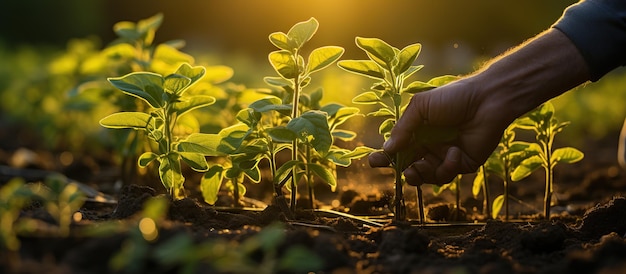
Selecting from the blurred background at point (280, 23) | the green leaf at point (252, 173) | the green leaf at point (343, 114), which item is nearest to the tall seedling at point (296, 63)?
the green leaf at point (252, 173)

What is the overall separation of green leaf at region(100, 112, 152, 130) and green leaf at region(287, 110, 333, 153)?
2.12 ft

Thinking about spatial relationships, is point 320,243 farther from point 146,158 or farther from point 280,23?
point 280,23

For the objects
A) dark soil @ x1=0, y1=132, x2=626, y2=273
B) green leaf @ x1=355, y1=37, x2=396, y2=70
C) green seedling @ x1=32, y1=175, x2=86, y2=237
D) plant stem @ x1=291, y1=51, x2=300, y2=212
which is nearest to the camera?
dark soil @ x1=0, y1=132, x2=626, y2=273

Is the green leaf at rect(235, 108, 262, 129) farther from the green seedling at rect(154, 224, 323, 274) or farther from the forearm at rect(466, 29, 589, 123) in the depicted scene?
the green seedling at rect(154, 224, 323, 274)

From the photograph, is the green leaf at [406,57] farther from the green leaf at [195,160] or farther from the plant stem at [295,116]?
the green leaf at [195,160]

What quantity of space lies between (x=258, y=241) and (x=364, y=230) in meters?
1.22

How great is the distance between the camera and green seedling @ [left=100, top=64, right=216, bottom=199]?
9.46 ft

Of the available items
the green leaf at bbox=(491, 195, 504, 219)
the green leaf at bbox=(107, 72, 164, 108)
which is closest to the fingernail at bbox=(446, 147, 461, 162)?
the green leaf at bbox=(491, 195, 504, 219)

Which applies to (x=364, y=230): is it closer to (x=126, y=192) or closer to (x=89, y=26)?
(x=126, y=192)

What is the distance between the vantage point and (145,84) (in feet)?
9.51

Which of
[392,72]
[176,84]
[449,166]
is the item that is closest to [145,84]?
[176,84]

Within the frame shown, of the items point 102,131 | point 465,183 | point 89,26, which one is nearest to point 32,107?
point 102,131

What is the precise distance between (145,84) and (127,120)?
171 mm

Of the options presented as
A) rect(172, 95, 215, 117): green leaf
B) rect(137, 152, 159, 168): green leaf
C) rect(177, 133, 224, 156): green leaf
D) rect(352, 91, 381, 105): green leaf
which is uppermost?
rect(172, 95, 215, 117): green leaf
